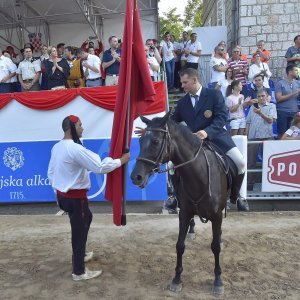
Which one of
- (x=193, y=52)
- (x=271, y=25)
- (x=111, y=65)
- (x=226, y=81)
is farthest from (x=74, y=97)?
(x=271, y=25)

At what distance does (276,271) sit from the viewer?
15.9ft

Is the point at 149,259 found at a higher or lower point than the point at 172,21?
lower

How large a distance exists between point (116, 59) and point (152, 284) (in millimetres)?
6000

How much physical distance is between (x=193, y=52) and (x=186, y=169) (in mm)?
10211

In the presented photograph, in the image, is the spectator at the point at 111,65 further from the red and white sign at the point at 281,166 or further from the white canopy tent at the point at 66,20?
the white canopy tent at the point at 66,20

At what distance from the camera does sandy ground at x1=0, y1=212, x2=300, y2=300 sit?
175 inches

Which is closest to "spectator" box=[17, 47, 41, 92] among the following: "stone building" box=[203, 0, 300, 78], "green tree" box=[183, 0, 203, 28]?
"stone building" box=[203, 0, 300, 78]

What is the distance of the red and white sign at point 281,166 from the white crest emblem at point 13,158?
527 centimetres

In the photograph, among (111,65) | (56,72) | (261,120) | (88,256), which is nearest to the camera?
(88,256)

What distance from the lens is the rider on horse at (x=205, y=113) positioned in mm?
4629

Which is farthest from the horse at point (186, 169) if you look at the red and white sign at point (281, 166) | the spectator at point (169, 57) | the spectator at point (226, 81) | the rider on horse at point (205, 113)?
the spectator at point (169, 57)

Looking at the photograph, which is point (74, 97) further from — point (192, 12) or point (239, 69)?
point (192, 12)

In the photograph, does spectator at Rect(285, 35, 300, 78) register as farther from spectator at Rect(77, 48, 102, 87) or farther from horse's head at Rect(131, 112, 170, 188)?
horse's head at Rect(131, 112, 170, 188)

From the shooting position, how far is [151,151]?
362cm
